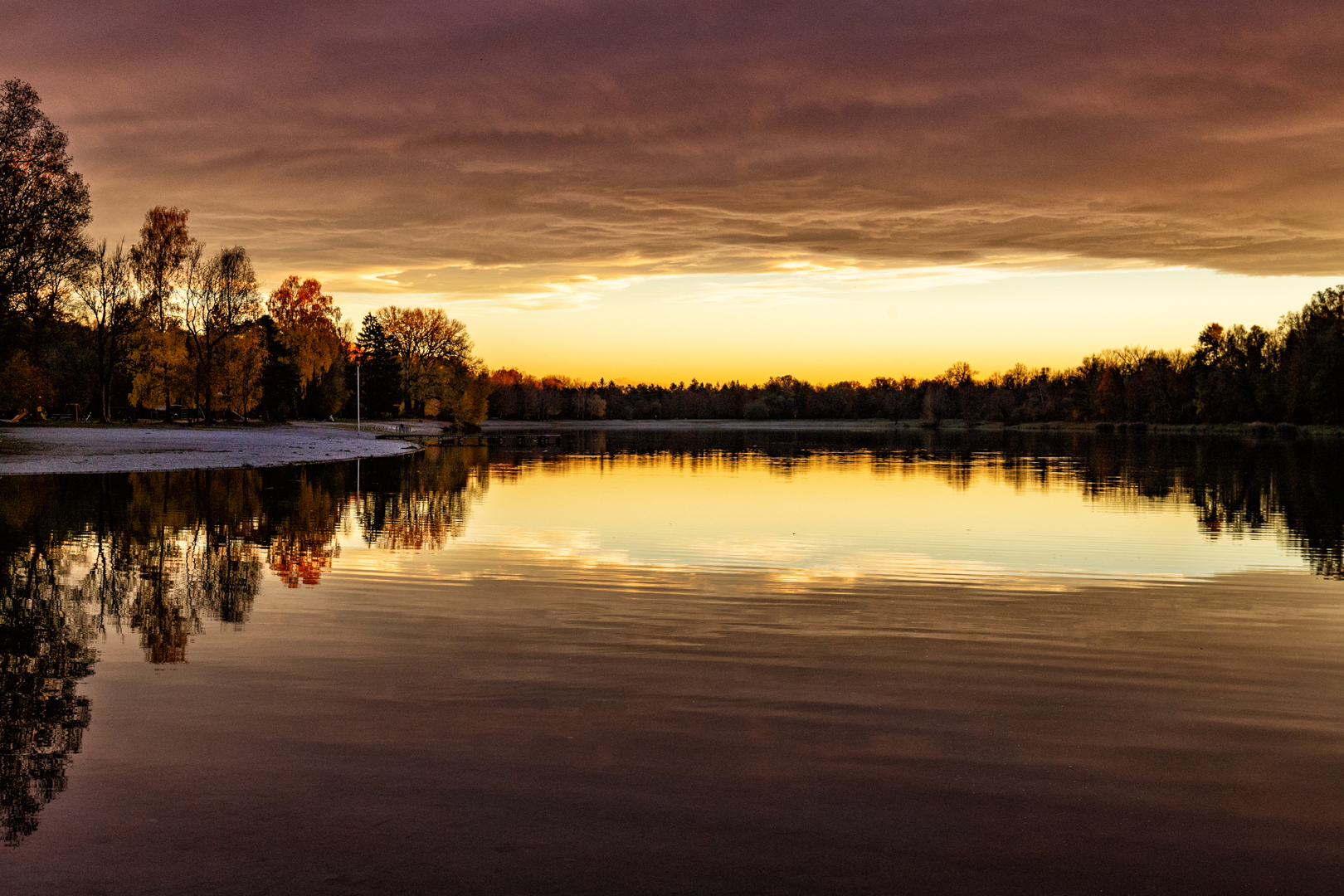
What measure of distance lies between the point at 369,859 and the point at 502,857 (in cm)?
70

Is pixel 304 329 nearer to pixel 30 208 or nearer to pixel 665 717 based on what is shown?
pixel 30 208

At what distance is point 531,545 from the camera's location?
1944 cm

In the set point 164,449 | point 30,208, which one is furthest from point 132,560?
point 164,449

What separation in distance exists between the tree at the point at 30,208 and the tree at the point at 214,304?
32018mm

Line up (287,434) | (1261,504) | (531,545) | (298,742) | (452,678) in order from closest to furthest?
(298,742) → (452,678) → (531,545) → (1261,504) → (287,434)

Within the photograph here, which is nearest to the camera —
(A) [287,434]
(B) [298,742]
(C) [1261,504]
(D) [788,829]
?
(D) [788,829]

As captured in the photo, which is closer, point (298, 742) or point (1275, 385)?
point (298, 742)

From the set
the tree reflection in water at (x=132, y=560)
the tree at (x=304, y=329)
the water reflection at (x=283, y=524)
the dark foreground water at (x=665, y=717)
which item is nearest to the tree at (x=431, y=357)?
the tree at (x=304, y=329)

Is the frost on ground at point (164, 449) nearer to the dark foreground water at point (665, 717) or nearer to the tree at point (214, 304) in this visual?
the tree at point (214, 304)

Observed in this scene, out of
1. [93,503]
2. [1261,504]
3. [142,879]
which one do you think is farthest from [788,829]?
[1261,504]

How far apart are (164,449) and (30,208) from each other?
44.9 ft

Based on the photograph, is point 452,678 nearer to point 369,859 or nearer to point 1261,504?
point 369,859

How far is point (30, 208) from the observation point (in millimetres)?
41500

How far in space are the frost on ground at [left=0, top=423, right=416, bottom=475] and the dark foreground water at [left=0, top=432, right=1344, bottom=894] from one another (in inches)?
1015
